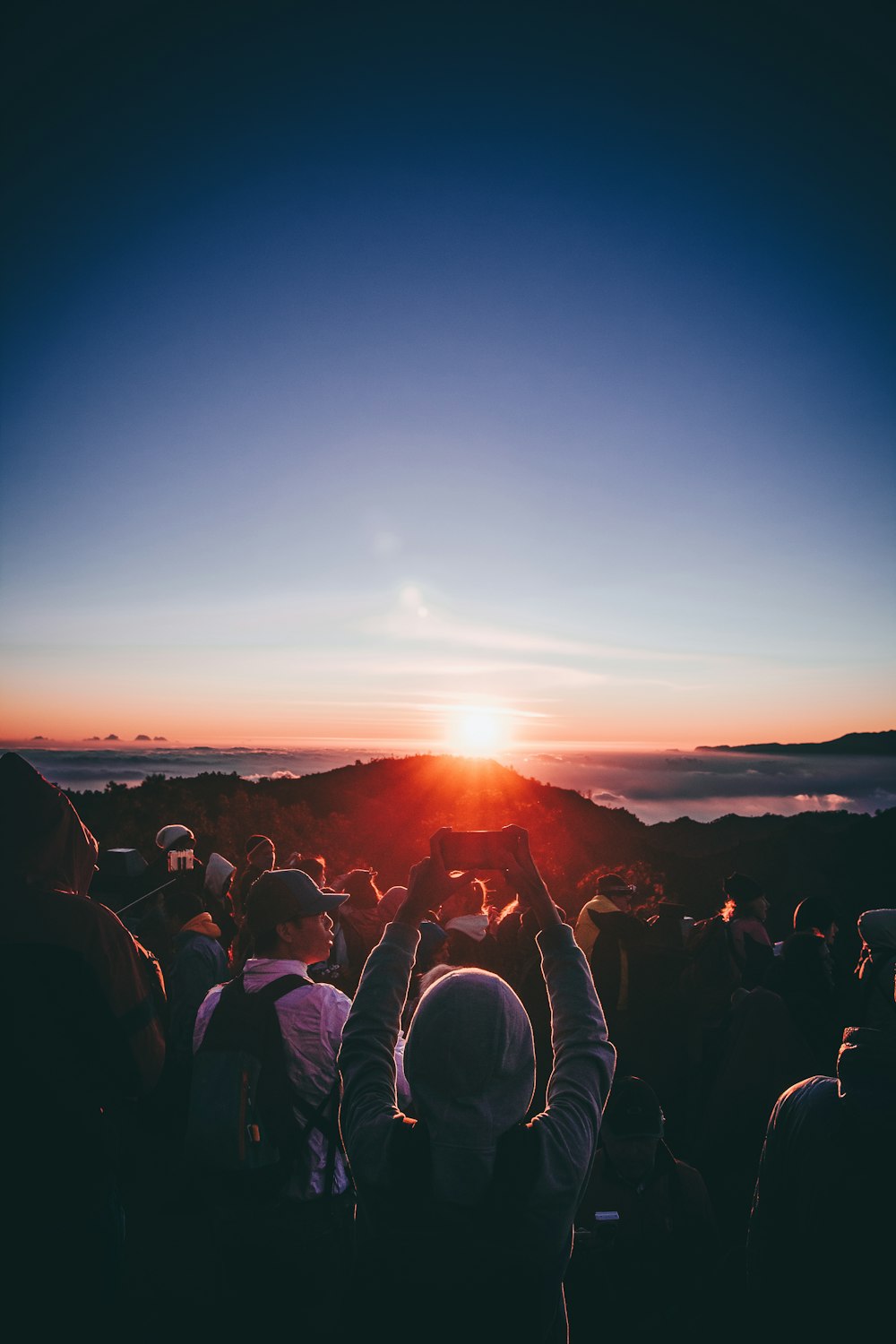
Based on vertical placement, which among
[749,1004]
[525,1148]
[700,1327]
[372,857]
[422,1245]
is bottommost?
[372,857]

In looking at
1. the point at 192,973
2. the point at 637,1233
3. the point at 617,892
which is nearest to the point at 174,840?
the point at 192,973

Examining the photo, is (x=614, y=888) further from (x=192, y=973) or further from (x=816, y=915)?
(x=192, y=973)

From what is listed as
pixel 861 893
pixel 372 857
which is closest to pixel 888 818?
pixel 861 893

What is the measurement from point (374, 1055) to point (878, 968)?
331 cm

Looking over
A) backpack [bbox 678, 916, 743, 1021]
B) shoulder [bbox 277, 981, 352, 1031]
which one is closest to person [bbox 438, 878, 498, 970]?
backpack [bbox 678, 916, 743, 1021]

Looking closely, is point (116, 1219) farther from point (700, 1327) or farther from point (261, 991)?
point (700, 1327)

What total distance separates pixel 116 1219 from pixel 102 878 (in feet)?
13.7

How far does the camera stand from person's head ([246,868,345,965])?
300 centimetres

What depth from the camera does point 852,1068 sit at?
1.79 meters

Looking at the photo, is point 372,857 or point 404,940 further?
point 372,857

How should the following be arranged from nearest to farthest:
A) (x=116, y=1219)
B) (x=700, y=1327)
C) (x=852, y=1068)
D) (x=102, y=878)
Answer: (x=852, y=1068)
(x=116, y=1219)
(x=700, y=1327)
(x=102, y=878)

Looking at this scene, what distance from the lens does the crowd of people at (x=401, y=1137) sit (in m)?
1.45

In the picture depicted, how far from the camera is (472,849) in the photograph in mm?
1854

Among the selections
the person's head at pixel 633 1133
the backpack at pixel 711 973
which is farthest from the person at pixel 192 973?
the backpack at pixel 711 973
